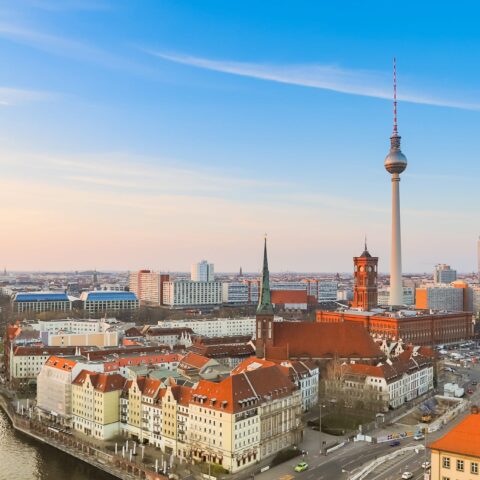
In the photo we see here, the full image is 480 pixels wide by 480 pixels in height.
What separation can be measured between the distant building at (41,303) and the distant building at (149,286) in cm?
3602

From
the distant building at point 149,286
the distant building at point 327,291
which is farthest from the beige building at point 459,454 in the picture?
the distant building at point 327,291

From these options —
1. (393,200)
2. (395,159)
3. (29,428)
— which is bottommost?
(29,428)

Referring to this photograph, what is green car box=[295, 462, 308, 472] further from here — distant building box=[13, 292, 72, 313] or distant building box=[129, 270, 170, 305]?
distant building box=[129, 270, 170, 305]

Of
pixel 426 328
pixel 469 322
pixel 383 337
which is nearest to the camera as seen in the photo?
pixel 383 337

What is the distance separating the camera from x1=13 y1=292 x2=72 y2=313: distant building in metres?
136

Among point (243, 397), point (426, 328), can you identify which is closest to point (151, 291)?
point (426, 328)

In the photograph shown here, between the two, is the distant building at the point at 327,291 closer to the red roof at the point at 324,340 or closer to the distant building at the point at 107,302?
the distant building at the point at 107,302

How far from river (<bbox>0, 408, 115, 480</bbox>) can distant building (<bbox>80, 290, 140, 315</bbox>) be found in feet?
297

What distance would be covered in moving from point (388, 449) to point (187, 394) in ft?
51.6

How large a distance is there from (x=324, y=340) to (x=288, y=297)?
91.9m

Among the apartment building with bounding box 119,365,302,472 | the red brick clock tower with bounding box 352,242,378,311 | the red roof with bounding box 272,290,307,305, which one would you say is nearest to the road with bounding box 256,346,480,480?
the apartment building with bounding box 119,365,302,472

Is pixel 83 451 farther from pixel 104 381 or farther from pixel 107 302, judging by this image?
pixel 107 302

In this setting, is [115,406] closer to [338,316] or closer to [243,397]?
[243,397]

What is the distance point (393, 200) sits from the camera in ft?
370
